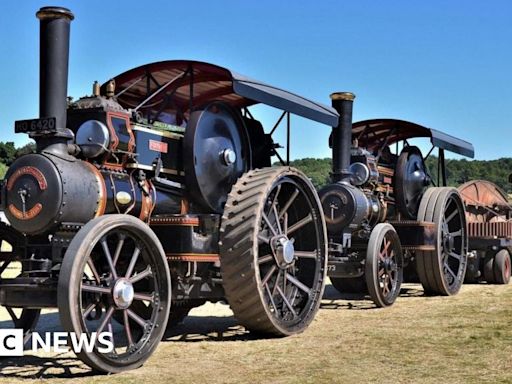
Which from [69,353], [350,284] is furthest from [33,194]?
[350,284]

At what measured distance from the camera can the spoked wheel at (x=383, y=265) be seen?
905 cm

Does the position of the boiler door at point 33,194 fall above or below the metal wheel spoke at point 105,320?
above

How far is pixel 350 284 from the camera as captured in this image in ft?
37.1

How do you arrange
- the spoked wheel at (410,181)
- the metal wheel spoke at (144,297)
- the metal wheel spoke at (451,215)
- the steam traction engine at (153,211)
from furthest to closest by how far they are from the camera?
1. the metal wheel spoke at (451,215)
2. the spoked wheel at (410,181)
3. the metal wheel spoke at (144,297)
4. the steam traction engine at (153,211)

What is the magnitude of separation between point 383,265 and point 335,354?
374 centimetres

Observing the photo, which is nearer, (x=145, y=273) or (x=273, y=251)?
(x=145, y=273)

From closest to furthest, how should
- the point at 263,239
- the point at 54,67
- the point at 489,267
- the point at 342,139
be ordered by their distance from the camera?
the point at 54,67, the point at 263,239, the point at 342,139, the point at 489,267

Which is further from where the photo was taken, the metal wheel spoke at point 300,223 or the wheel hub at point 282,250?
the metal wheel spoke at point 300,223

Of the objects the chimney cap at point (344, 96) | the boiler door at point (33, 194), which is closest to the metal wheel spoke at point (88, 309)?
the boiler door at point (33, 194)

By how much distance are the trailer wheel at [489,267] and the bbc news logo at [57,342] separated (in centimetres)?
852

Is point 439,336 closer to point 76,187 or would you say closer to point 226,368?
point 226,368

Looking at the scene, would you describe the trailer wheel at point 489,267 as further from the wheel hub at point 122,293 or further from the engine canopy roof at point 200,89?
the wheel hub at point 122,293

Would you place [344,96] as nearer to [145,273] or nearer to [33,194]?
[145,273]

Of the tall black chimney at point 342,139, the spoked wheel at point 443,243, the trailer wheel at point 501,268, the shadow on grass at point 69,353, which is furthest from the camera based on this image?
the trailer wheel at point 501,268
